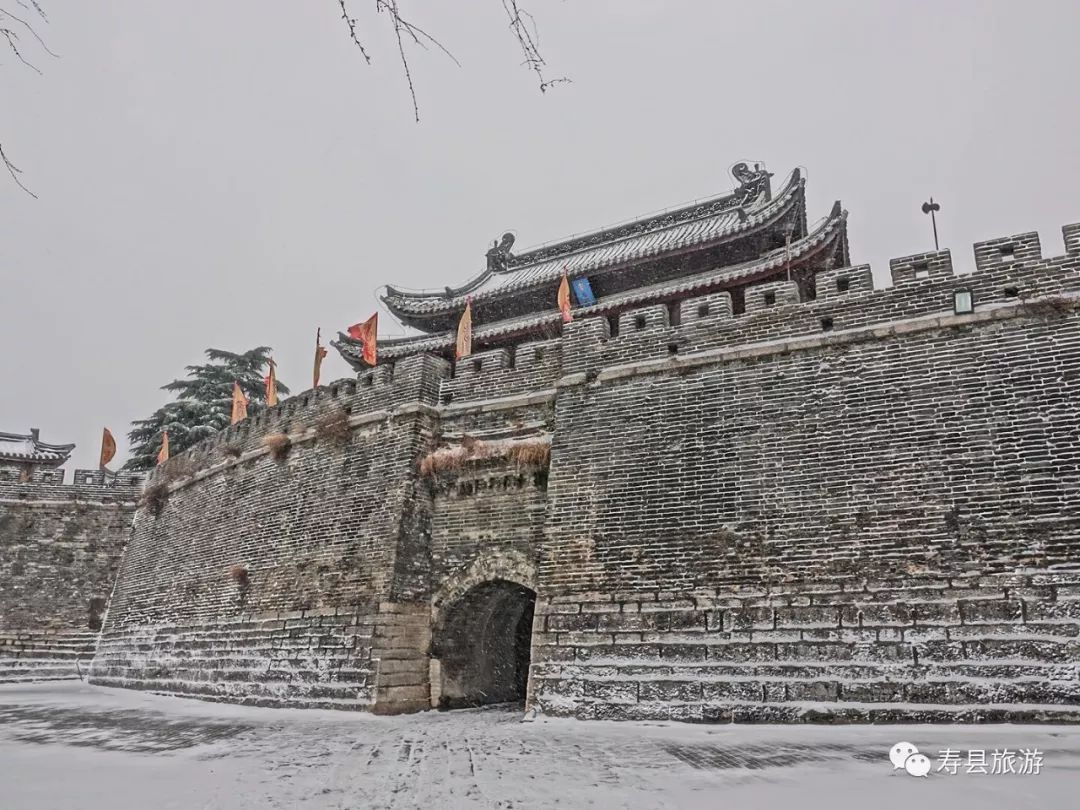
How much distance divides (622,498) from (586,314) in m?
6.72

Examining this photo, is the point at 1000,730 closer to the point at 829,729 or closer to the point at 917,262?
the point at 829,729

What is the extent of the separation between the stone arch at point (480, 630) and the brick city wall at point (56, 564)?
1065 centimetres

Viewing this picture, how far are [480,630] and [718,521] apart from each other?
13.0ft

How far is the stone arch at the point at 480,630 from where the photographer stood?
923 cm

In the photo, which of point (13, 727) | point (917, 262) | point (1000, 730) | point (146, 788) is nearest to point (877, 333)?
point (917, 262)

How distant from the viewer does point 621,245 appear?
16516 millimetres

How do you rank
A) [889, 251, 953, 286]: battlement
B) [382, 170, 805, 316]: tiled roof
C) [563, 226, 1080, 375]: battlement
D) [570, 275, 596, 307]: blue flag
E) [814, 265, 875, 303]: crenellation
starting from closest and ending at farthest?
[563, 226, 1080, 375]: battlement, [889, 251, 953, 286]: battlement, [814, 265, 875, 303]: crenellation, [382, 170, 805, 316]: tiled roof, [570, 275, 596, 307]: blue flag

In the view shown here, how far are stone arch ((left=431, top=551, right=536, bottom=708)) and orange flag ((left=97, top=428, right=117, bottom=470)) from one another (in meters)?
14.9

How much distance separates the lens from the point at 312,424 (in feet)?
38.7

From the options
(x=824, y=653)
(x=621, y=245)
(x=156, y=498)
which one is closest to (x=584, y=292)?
(x=621, y=245)

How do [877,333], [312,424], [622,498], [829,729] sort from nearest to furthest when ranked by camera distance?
[829,729]
[877,333]
[622,498]
[312,424]

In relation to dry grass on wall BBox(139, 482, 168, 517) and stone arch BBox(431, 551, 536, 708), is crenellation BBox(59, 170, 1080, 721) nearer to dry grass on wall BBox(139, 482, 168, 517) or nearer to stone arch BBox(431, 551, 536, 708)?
stone arch BBox(431, 551, 536, 708)

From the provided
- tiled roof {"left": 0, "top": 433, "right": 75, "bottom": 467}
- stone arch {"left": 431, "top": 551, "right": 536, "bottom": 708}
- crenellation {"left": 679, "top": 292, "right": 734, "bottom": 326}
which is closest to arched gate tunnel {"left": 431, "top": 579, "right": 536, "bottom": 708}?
stone arch {"left": 431, "top": 551, "right": 536, "bottom": 708}

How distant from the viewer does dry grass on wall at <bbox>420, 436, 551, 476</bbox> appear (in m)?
9.45
